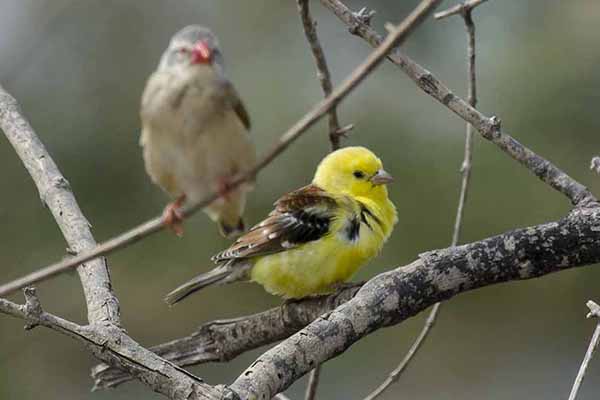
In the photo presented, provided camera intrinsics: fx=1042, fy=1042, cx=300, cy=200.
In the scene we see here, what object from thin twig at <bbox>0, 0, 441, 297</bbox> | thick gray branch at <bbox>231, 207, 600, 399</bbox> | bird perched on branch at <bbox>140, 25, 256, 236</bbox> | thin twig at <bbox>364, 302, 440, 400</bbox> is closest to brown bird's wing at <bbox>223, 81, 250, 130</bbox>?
bird perched on branch at <bbox>140, 25, 256, 236</bbox>

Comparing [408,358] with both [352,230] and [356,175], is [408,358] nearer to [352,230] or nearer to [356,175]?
[352,230]

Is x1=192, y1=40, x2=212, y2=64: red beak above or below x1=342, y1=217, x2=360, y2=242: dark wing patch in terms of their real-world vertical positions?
below

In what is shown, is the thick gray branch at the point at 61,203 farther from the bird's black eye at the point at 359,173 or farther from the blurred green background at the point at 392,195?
the blurred green background at the point at 392,195

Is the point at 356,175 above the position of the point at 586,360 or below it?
above

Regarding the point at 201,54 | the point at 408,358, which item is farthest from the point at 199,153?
the point at 408,358

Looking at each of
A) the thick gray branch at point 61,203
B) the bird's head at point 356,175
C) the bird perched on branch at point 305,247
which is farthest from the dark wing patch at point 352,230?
the thick gray branch at point 61,203

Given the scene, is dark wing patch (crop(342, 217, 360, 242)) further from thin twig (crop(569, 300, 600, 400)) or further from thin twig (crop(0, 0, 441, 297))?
thin twig (crop(0, 0, 441, 297))

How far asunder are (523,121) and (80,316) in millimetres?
3004

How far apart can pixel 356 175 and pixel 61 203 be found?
1.55m

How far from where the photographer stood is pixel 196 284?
4.09m

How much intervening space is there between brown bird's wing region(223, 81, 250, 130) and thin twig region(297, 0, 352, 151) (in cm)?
60

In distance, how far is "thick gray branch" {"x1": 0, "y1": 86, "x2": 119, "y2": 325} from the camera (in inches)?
120

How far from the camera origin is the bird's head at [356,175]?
4406 mm

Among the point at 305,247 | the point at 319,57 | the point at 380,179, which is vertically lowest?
the point at 305,247
